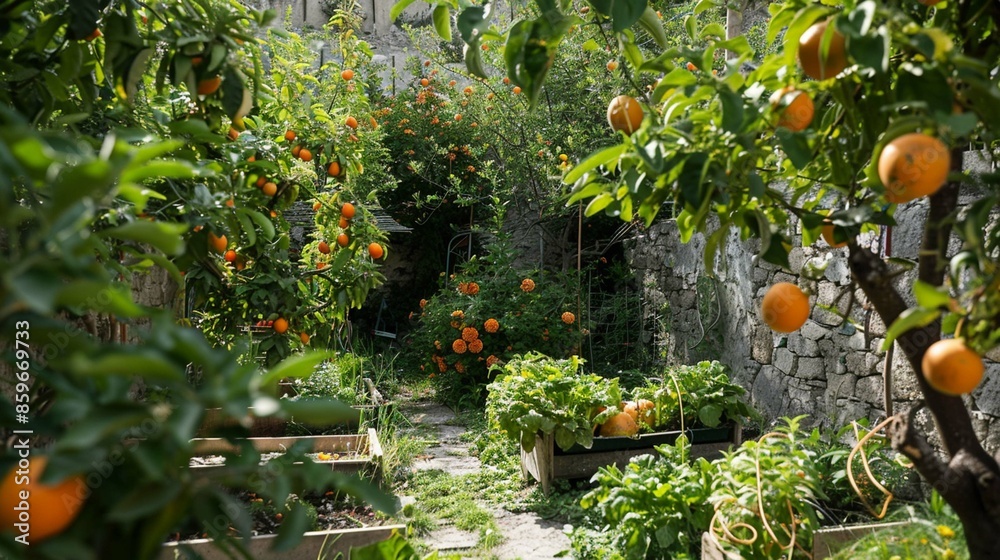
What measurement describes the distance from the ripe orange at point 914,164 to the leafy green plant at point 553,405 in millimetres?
2376

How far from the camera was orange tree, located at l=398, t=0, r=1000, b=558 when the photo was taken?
767 mm

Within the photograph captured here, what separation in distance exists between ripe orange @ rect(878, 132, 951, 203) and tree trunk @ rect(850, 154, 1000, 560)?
150mm

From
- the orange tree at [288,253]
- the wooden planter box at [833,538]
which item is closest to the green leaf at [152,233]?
the wooden planter box at [833,538]

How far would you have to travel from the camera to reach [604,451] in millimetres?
3244

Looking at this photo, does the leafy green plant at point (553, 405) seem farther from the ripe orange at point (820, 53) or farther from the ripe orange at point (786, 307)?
the ripe orange at point (820, 53)

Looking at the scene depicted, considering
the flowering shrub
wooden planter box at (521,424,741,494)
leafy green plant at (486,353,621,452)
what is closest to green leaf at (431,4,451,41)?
leafy green plant at (486,353,621,452)

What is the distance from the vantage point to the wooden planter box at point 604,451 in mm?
3209

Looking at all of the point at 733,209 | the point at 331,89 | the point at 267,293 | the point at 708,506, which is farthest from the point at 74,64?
the point at 331,89

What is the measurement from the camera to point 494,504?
325 cm

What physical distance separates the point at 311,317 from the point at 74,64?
206cm

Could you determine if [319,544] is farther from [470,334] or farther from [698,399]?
[470,334]

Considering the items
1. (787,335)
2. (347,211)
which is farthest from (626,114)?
(787,335)

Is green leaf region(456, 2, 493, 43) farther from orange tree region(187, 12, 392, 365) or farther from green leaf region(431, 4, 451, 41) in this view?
orange tree region(187, 12, 392, 365)

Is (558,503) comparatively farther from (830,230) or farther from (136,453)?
(136,453)
